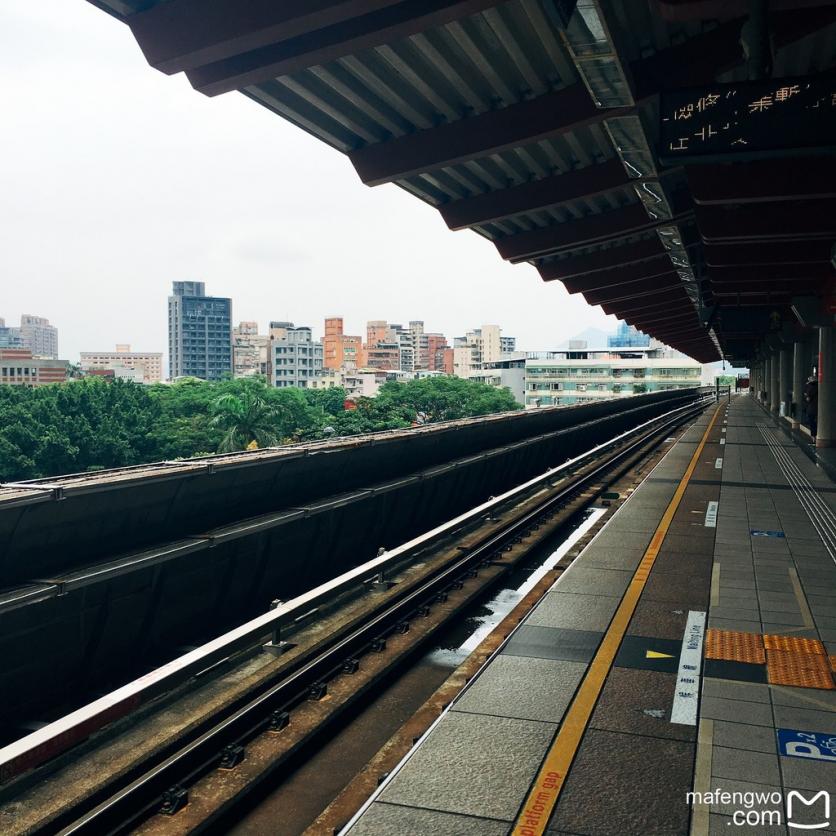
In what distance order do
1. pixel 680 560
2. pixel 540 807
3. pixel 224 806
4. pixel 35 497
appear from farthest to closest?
pixel 680 560
pixel 35 497
pixel 224 806
pixel 540 807

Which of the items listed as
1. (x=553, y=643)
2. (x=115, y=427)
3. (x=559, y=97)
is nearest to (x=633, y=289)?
(x=559, y=97)

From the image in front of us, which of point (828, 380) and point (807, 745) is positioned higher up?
point (828, 380)

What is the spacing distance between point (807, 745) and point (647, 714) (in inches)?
41.7

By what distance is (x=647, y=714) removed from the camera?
235 inches

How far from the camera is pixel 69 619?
8148 millimetres

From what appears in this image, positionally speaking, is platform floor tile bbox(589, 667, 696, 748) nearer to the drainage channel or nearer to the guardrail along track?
the drainage channel

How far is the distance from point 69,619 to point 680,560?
772 centimetres

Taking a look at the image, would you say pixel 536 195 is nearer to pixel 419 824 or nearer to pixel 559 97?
pixel 559 97

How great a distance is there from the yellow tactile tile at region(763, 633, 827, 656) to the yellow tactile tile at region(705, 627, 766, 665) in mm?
78

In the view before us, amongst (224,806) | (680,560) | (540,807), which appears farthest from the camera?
(680,560)

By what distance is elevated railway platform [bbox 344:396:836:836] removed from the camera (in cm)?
467

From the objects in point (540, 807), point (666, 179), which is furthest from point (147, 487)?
point (666, 179)

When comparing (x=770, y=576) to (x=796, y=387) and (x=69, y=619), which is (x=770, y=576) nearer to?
(x=69, y=619)

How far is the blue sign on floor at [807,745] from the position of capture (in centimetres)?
531
